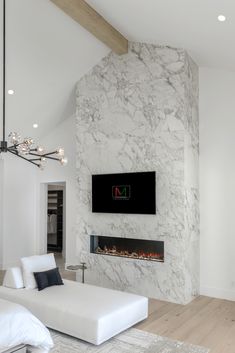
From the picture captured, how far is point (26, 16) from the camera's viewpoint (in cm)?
517

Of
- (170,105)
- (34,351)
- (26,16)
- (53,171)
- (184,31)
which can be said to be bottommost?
(34,351)

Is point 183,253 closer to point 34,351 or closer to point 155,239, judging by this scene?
point 155,239

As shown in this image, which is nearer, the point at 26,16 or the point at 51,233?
the point at 26,16

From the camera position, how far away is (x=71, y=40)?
5.97m

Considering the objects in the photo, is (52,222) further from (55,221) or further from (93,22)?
(93,22)

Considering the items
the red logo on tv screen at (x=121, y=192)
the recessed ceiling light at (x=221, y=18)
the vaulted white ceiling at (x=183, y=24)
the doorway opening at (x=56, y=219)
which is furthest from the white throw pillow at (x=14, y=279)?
the doorway opening at (x=56, y=219)

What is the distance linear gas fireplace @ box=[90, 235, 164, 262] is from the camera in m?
6.18

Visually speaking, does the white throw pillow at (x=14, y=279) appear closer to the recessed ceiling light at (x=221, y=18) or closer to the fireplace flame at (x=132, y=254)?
the fireplace flame at (x=132, y=254)

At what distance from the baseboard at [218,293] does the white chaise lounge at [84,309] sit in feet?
5.56

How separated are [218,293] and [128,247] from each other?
1.81m

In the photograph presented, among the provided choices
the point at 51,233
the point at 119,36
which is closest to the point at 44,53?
the point at 119,36

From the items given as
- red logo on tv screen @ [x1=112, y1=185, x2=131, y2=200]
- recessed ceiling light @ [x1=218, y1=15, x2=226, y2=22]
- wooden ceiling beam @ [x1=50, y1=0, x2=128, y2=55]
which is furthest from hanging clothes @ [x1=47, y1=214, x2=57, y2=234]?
recessed ceiling light @ [x1=218, y1=15, x2=226, y2=22]

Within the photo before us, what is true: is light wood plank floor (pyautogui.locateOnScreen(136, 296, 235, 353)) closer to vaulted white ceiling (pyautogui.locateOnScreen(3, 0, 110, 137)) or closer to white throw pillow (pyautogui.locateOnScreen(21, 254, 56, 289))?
white throw pillow (pyautogui.locateOnScreen(21, 254, 56, 289))

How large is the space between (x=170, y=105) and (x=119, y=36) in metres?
1.53
